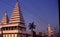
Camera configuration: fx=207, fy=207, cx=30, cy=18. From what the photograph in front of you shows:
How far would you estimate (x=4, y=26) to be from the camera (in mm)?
3248

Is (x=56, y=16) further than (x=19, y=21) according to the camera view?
Yes

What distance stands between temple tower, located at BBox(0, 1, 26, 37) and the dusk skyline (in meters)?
0.09

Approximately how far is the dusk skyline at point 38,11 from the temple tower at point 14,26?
9 centimetres

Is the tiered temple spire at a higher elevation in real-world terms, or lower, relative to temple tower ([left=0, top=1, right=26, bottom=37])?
higher

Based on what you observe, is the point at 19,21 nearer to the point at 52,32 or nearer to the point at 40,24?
the point at 40,24

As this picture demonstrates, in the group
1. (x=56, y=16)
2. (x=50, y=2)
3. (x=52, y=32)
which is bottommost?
(x=52, y=32)

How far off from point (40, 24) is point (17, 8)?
0.47 metres

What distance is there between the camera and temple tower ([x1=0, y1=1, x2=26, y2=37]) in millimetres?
3225

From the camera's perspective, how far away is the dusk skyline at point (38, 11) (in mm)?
3324

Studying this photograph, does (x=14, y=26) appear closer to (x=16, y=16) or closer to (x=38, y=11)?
(x=16, y=16)

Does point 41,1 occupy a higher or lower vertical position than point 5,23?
higher

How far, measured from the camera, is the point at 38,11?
3.40 metres

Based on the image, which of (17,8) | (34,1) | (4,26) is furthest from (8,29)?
(34,1)

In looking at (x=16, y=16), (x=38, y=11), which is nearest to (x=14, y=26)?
(x=16, y=16)
